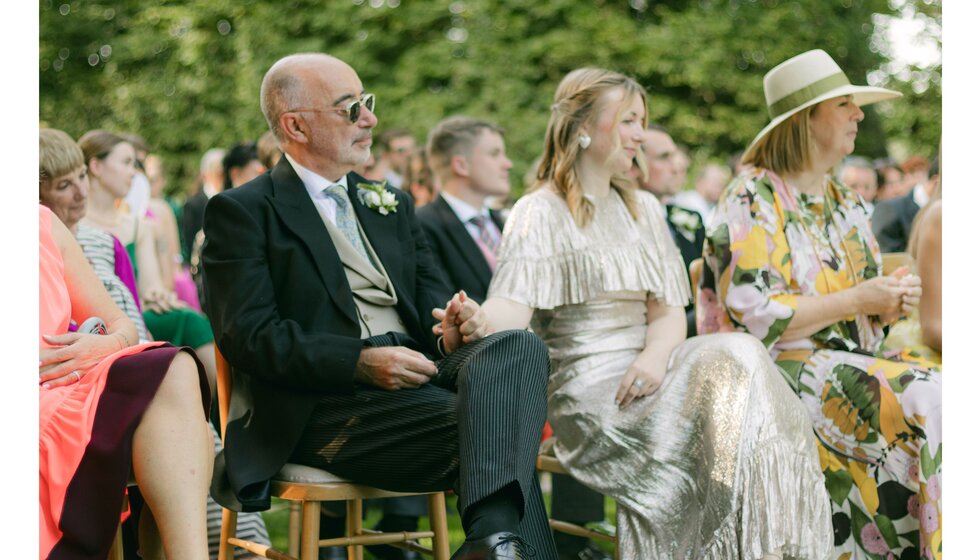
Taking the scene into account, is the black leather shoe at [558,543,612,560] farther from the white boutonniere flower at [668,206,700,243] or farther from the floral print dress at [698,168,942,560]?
the white boutonniere flower at [668,206,700,243]

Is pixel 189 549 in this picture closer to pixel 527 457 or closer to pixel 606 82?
pixel 527 457

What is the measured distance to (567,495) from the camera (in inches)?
182

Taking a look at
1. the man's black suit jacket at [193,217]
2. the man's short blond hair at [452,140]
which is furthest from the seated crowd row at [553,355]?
the man's black suit jacket at [193,217]

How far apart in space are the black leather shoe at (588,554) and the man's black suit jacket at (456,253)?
1.20 meters

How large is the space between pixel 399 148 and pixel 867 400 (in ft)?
18.0

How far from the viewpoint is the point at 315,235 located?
10.9 ft

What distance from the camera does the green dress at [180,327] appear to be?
484 centimetres

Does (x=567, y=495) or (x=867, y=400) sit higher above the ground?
(x=867, y=400)

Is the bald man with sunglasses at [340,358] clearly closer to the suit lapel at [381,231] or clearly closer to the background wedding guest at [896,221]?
the suit lapel at [381,231]

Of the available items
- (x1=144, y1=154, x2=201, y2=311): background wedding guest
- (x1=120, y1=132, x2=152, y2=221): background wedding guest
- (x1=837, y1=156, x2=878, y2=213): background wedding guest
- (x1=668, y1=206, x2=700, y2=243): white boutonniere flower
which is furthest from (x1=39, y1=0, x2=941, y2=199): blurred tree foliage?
(x1=668, y1=206, x2=700, y2=243): white boutonniere flower

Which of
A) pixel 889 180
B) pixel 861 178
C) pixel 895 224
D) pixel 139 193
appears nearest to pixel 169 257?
pixel 139 193
